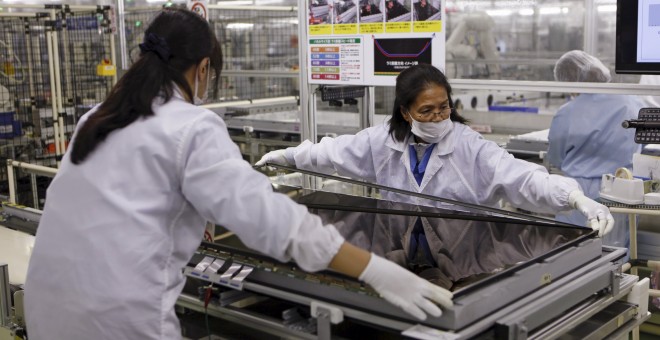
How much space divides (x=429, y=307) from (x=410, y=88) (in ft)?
4.21

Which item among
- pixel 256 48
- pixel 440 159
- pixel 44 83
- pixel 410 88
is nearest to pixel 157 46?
pixel 410 88

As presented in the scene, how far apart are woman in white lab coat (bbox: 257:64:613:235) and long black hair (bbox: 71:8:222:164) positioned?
40.5 inches

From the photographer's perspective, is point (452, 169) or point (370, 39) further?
point (370, 39)

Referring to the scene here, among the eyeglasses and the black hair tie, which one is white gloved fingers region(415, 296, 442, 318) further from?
the eyeglasses

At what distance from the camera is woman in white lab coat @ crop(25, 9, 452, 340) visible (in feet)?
4.79

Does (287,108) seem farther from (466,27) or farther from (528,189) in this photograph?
(528,189)

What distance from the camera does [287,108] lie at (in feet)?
20.2

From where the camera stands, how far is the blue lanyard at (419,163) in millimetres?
2600

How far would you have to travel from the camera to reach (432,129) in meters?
2.52

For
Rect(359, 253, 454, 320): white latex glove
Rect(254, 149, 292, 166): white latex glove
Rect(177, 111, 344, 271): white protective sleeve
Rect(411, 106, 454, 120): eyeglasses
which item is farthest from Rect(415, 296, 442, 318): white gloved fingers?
Rect(254, 149, 292, 166): white latex glove

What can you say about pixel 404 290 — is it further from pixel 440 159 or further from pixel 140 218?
pixel 440 159

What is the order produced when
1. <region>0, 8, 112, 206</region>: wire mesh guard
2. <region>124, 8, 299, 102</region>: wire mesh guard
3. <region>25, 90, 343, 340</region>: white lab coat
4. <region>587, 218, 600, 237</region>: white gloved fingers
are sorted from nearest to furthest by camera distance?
<region>25, 90, 343, 340</region>: white lab coat < <region>587, 218, 600, 237</region>: white gloved fingers < <region>0, 8, 112, 206</region>: wire mesh guard < <region>124, 8, 299, 102</region>: wire mesh guard

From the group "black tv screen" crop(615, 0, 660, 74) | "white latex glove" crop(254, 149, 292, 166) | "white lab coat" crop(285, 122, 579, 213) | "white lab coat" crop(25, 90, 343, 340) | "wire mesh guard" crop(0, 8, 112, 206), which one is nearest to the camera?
"white lab coat" crop(25, 90, 343, 340)

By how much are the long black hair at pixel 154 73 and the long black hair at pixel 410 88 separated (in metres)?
1.01
